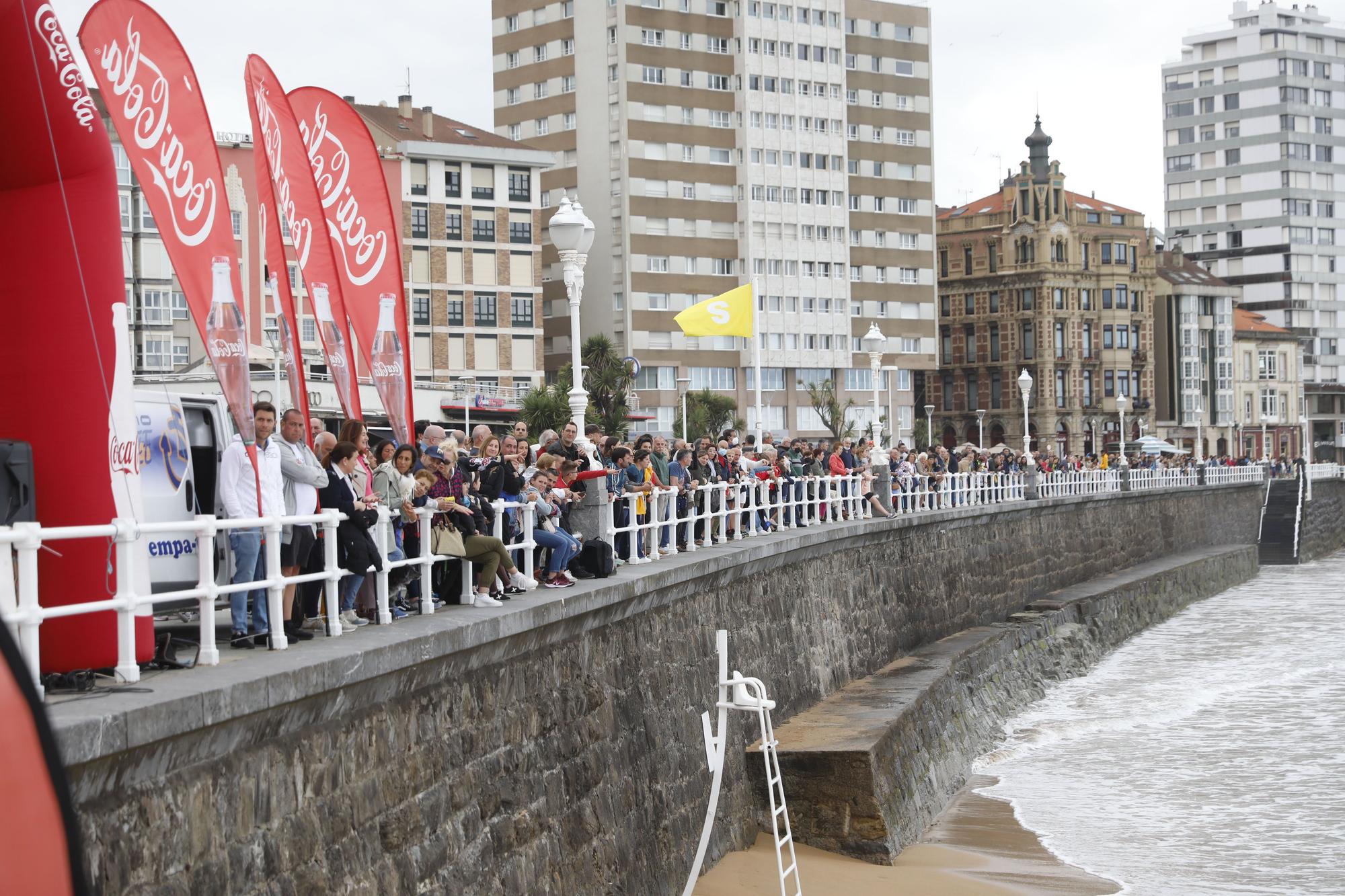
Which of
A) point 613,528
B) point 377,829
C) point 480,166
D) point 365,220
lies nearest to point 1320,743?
point 613,528

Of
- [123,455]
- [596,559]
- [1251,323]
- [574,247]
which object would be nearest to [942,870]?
[596,559]

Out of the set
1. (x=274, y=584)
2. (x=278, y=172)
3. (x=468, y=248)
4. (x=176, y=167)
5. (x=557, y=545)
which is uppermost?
(x=468, y=248)

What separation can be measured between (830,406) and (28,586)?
79951 mm

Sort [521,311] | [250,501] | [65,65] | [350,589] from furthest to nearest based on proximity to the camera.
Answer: [521,311], [350,589], [250,501], [65,65]

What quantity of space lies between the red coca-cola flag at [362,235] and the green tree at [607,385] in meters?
51.2

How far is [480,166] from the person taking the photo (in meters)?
73.3

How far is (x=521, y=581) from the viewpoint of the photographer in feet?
39.3

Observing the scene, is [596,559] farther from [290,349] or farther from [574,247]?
[574,247]

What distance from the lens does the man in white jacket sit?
855 centimetres

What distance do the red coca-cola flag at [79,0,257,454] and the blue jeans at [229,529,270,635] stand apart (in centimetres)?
50

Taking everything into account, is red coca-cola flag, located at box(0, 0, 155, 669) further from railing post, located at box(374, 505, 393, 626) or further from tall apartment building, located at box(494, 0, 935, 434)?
tall apartment building, located at box(494, 0, 935, 434)

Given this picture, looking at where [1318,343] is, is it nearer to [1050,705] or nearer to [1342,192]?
[1342,192]

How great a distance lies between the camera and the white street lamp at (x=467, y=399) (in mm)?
57812

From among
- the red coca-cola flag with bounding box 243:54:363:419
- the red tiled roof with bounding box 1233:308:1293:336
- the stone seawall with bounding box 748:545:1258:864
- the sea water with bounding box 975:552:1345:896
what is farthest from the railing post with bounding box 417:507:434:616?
the red tiled roof with bounding box 1233:308:1293:336
